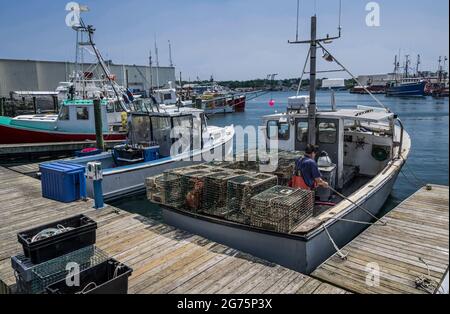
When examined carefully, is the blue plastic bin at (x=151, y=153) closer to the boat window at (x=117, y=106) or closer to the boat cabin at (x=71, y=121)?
the boat cabin at (x=71, y=121)

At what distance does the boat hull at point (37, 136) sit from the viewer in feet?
53.6

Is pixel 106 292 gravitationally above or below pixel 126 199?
above

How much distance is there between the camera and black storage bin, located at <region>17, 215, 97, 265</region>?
4.06 meters

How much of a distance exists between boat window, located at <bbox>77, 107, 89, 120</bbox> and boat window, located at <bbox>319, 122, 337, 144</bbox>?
1223cm

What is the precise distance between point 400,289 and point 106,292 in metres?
3.75

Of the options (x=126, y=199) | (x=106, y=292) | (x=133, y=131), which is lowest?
(x=126, y=199)

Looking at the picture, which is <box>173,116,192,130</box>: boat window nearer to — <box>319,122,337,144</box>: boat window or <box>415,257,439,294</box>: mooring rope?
<box>319,122,337,144</box>: boat window

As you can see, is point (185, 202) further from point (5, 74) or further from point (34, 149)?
point (5, 74)

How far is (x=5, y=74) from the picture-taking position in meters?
42.0

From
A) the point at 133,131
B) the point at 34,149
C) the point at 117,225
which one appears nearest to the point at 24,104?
the point at 34,149

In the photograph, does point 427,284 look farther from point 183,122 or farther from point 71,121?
point 71,121

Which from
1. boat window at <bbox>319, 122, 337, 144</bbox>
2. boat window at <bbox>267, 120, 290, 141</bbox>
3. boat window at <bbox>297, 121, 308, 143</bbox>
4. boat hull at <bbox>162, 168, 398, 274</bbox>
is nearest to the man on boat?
boat hull at <bbox>162, 168, 398, 274</bbox>

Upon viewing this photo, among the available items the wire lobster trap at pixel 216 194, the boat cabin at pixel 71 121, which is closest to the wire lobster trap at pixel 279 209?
the wire lobster trap at pixel 216 194
